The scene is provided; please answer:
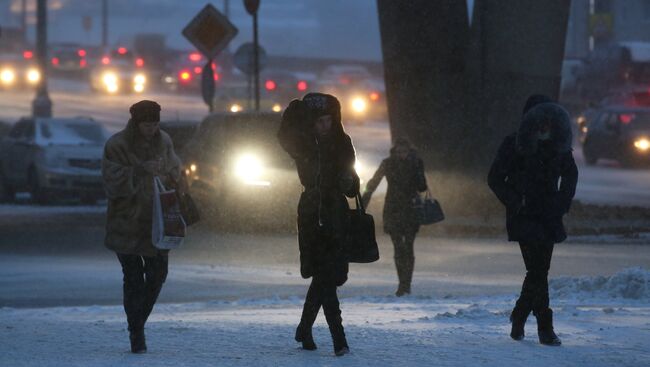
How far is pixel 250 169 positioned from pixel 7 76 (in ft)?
172

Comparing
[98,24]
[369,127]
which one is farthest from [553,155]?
[98,24]

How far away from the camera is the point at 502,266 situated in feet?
59.2

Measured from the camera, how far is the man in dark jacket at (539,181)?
9859 millimetres

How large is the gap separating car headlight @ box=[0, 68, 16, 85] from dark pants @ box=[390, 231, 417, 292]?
5892cm

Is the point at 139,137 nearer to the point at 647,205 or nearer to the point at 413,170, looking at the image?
the point at 413,170

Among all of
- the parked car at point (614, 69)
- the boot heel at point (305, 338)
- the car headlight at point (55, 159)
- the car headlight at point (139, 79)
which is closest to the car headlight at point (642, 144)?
the car headlight at point (55, 159)

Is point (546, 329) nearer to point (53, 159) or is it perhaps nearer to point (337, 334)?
point (337, 334)

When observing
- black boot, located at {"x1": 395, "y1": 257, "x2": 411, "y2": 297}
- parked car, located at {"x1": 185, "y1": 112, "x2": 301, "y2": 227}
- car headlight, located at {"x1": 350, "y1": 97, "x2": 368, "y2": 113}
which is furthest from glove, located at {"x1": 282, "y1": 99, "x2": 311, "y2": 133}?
car headlight, located at {"x1": 350, "y1": 97, "x2": 368, "y2": 113}

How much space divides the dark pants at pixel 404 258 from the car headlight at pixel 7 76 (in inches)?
2320

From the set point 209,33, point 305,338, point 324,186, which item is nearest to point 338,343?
point 305,338

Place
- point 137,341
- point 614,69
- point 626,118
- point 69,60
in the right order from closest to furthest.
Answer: point 137,341 < point 626,118 < point 614,69 < point 69,60

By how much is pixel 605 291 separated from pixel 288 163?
8.90 metres

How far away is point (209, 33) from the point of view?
2683 cm

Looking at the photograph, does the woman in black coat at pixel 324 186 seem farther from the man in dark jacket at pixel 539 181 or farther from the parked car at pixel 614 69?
the parked car at pixel 614 69
